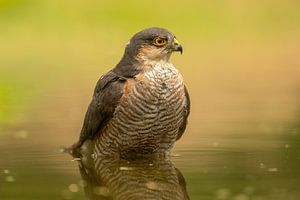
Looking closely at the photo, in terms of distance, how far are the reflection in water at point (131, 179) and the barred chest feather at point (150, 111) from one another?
0.24 m

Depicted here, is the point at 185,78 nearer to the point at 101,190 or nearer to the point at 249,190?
the point at 101,190

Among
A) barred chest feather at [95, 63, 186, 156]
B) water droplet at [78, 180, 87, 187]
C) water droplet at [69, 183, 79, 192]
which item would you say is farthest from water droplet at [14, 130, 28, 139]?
water droplet at [69, 183, 79, 192]

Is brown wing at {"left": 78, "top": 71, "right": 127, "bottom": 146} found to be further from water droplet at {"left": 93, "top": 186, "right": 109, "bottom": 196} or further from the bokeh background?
water droplet at {"left": 93, "top": 186, "right": 109, "bottom": 196}

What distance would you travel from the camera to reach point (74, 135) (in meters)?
13.5

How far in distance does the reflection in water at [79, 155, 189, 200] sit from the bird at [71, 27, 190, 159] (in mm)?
197

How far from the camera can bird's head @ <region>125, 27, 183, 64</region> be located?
A: 1163cm

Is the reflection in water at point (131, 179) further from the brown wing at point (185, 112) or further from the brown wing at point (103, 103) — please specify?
the brown wing at point (185, 112)

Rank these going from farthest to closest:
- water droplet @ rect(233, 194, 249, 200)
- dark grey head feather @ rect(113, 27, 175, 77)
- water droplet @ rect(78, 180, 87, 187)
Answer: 1. dark grey head feather @ rect(113, 27, 175, 77)
2. water droplet @ rect(78, 180, 87, 187)
3. water droplet @ rect(233, 194, 249, 200)

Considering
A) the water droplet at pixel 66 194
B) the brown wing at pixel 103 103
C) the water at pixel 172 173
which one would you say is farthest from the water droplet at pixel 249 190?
the brown wing at pixel 103 103

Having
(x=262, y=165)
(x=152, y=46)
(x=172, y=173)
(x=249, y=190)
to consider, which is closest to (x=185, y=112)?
(x=152, y=46)

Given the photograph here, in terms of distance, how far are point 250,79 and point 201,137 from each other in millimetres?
6326

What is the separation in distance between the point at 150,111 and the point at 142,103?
0.11m

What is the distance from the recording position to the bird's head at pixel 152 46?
1163 cm

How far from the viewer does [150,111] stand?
11.3 meters
